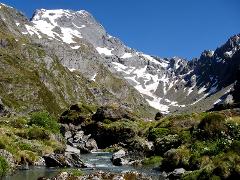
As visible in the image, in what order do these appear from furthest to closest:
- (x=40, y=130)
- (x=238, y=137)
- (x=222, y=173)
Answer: (x=40, y=130)
(x=238, y=137)
(x=222, y=173)

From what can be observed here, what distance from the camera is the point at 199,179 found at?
131 feet

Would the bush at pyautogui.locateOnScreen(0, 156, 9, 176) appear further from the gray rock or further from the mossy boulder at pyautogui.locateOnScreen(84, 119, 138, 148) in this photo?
the gray rock

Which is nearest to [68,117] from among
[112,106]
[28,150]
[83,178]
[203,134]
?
[112,106]

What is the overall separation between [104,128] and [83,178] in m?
82.1

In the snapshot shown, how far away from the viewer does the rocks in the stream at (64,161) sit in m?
62.0

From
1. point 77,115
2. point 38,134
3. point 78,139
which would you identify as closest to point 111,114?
point 77,115

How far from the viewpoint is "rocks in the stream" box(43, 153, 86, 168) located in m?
62.0

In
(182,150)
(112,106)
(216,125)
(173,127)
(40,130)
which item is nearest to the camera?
(182,150)

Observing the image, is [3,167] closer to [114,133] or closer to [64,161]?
[64,161]

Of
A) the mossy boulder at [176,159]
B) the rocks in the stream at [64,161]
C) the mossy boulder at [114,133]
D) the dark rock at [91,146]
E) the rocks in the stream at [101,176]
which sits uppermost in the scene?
the mossy boulder at [114,133]

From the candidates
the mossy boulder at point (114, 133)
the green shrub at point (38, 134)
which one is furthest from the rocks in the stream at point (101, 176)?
the mossy boulder at point (114, 133)

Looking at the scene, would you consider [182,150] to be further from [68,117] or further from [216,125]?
[68,117]

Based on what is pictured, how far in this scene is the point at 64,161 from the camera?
205ft

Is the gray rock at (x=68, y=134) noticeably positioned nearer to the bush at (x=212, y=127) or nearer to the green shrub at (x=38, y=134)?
the green shrub at (x=38, y=134)
